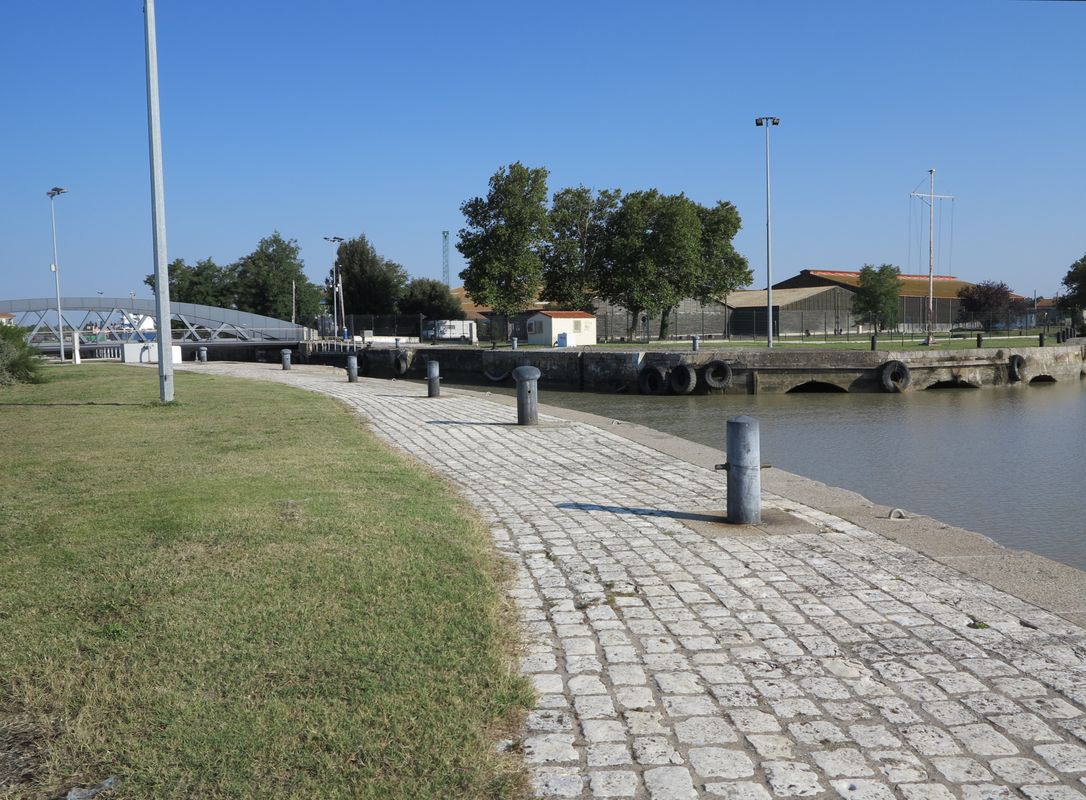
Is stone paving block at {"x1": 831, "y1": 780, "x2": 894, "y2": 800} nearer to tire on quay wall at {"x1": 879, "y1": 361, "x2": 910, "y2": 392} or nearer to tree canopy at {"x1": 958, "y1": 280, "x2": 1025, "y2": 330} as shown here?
tire on quay wall at {"x1": 879, "y1": 361, "x2": 910, "y2": 392}

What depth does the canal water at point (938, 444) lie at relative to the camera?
34.7 feet

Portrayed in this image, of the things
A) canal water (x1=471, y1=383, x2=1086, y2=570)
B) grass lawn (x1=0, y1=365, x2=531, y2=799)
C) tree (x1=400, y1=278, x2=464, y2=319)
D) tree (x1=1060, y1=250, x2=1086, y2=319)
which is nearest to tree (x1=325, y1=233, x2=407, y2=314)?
tree (x1=400, y1=278, x2=464, y2=319)

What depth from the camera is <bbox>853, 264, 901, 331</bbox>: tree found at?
6481 centimetres

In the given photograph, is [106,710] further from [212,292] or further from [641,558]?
[212,292]

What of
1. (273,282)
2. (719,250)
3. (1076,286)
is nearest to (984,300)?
(1076,286)

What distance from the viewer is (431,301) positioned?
78.9m

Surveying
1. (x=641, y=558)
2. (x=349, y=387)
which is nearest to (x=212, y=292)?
(x=349, y=387)

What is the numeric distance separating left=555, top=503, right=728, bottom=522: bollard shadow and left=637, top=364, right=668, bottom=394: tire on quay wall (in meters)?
23.7

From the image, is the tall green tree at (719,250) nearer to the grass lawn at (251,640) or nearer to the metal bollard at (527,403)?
the metal bollard at (527,403)

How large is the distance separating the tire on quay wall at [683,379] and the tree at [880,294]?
3752 cm

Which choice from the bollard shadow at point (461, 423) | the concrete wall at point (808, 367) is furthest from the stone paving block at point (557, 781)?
the concrete wall at point (808, 367)

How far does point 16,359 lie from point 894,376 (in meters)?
29.0

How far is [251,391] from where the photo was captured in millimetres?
23062

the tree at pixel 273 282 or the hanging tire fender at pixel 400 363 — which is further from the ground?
the tree at pixel 273 282
